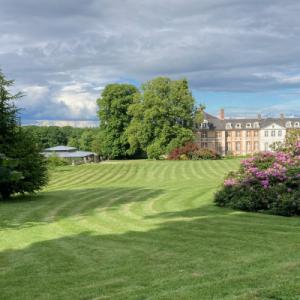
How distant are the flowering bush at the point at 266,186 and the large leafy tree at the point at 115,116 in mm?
60523

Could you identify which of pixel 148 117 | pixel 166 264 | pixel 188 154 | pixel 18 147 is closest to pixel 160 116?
pixel 148 117

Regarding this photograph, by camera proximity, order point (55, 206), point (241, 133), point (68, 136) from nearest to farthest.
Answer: point (55, 206) → point (241, 133) → point (68, 136)

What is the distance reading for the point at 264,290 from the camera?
5.71 m

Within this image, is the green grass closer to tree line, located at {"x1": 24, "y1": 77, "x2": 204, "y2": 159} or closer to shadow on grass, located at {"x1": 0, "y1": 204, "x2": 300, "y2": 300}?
shadow on grass, located at {"x1": 0, "y1": 204, "x2": 300, "y2": 300}

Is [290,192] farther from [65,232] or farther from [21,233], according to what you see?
[21,233]

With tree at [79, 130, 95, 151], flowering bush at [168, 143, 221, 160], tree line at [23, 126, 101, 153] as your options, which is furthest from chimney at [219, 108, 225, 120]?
flowering bush at [168, 143, 221, 160]

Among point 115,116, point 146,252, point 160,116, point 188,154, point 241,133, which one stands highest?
point 115,116

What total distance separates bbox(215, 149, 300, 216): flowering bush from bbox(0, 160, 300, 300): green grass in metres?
0.70

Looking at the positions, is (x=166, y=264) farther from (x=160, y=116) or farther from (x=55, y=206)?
(x=160, y=116)

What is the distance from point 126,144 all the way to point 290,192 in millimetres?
64065

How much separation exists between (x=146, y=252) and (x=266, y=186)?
724 cm

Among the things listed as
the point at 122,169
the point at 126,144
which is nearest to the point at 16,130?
the point at 122,169

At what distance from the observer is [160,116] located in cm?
7169

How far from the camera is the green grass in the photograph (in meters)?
6.39
